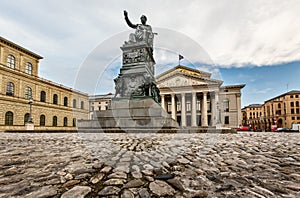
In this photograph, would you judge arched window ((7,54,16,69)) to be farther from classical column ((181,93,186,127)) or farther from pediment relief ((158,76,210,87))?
classical column ((181,93,186,127))

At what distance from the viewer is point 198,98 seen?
147 ft

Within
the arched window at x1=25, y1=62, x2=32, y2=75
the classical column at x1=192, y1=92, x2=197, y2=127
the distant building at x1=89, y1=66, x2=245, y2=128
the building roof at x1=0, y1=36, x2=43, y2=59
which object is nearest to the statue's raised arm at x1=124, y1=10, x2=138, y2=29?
the building roof at x1=0, y1=36, x2=43, y2=59

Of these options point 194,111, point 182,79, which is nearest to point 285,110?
point 194,111

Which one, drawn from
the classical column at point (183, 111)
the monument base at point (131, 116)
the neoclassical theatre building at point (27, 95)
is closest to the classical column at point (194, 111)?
the classical column at point (183, 111)

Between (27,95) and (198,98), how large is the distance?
124ft

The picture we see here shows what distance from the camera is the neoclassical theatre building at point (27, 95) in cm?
2416

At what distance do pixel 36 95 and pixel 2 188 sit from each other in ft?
113

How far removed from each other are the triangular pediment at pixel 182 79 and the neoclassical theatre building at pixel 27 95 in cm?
2314

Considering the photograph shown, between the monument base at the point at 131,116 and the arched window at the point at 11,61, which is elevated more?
the arched window at the point at 11,61

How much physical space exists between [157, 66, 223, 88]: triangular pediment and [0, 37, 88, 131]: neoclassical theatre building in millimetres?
23142

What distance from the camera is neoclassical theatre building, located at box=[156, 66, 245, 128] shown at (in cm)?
4003

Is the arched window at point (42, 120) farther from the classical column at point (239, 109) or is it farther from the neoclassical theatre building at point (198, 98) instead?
the classical column at point (239, 109)

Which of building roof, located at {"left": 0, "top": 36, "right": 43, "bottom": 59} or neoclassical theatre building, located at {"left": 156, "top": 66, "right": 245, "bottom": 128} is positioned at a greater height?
building roof, located at {"left": 0, "top": 36, "right": 43, "bottom": 59}

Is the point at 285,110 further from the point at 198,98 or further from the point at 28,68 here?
the point at 28,68
